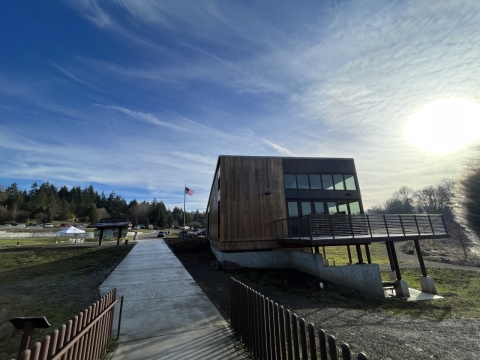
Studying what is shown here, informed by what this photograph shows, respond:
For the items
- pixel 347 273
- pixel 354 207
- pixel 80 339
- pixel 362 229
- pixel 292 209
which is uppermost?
pixel 354 207

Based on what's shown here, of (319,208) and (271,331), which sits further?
(319,208)

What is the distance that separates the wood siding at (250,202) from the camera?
14195mm

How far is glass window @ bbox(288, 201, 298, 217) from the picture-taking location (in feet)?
49.7

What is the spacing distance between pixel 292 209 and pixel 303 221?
180cm

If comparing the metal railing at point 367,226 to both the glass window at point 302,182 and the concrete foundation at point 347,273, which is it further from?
the glass window at point 302,182

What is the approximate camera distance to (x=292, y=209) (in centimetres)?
1524

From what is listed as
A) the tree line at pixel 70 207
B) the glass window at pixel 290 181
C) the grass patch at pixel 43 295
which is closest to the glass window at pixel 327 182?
the glass window at pixel 290 181

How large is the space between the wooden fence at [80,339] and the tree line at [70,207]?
8777cm

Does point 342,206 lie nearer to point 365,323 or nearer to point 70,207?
point 365,323

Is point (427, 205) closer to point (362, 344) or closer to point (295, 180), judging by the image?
point (295, 180)

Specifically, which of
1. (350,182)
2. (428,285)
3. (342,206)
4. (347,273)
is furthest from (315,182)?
(428,285)

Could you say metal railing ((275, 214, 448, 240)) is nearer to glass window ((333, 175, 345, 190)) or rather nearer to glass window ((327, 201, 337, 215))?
glass window ((327, 201, 337, 215))

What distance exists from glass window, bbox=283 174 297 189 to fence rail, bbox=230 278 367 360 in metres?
11.6

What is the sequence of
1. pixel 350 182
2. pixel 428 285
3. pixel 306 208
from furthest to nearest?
1. pixel 350 182
2. pixel 306 208
3. pixel 428 285
